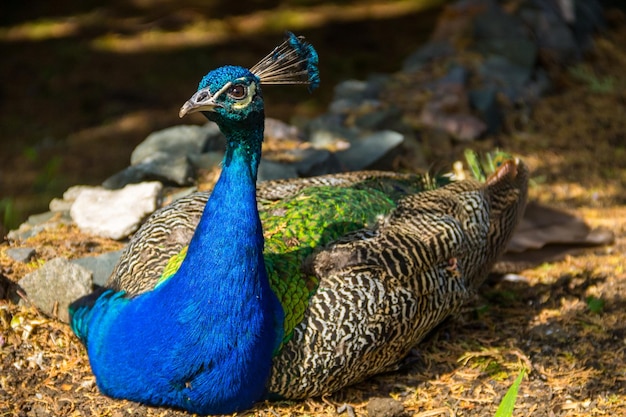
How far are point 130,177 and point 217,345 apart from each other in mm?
2137

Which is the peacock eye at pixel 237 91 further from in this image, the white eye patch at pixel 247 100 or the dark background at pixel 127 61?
the dark background at pixel 127 61

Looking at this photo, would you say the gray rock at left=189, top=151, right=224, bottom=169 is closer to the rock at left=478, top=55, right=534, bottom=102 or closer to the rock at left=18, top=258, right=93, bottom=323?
the rock at left=18, top=258, right=93, bottom=323

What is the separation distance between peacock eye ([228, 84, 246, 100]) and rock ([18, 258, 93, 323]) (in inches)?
55.1

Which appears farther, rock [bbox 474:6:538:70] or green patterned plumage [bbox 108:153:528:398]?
rock [bbox 474:6:538:70]

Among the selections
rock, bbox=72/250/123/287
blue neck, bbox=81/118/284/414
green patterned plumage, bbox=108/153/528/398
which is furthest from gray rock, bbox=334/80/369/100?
blue neck, bbox=81/118/284/414

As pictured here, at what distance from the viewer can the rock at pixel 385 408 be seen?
3736 millimetres

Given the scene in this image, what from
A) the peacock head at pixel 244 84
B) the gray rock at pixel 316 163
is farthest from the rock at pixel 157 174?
the peacock head at pixel 244 84

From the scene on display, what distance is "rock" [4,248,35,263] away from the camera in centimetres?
447

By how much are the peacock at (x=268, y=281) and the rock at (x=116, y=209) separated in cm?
55

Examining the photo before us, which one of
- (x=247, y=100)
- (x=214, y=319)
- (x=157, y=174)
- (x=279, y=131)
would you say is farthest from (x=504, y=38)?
(x=214, y=319)

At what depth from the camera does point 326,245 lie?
12.7 feet

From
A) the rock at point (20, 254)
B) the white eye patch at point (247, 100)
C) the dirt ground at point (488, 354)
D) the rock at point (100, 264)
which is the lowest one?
the dirt ground at point (488, 354)

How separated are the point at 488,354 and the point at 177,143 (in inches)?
96.5

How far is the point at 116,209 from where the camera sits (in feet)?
15.9
